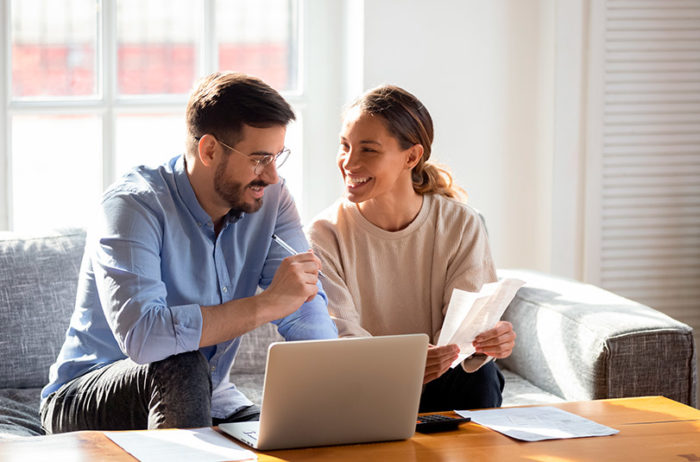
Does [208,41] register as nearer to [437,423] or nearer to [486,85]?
[486,85]

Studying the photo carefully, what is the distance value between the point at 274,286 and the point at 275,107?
36 cm

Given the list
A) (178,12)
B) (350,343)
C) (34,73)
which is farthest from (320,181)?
(350,343)

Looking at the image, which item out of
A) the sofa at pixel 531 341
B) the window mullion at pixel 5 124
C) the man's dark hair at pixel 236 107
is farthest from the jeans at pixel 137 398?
the window mullion at pixel 5 124

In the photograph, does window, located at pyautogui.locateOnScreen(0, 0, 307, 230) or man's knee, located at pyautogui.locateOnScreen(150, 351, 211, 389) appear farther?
window, located at pyautogui.locateOnScreen(0, 0, 307, 230)

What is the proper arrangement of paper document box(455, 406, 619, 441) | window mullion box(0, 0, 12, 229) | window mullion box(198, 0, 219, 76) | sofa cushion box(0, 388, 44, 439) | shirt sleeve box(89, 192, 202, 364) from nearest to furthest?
paper document box(455, 406, 619, 441), shirt sleeve box(89, 192, 202, 364), sofa cushion box(0, 388, 44, 439), window mullion box(0, 0, 12, 229), window mullion box(198, 0, 219, 76)

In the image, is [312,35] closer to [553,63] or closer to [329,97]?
[329,97]

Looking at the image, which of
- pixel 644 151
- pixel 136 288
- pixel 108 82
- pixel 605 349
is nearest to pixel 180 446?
pixel 136 288

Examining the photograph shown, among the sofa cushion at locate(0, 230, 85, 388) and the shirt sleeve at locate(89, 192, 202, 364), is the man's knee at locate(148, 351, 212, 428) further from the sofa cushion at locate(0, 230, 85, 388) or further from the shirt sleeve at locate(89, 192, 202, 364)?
the sofa cushion at locate(0, 230, 85, 388)

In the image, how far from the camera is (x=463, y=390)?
81.2 inches

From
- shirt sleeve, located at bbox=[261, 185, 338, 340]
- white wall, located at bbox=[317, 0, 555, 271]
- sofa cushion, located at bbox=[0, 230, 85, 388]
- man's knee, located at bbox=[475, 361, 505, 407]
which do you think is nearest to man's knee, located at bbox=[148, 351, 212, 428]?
shirt sleeve, located at bbox=[261, 185, 338, 340]

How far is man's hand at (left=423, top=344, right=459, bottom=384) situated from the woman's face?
1.34 feet

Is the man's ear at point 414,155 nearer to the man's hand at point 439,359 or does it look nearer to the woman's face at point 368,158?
the woman's face at point 368,158

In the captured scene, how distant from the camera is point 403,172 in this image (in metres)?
2.17

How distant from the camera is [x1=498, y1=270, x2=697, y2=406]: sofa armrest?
2.18m
